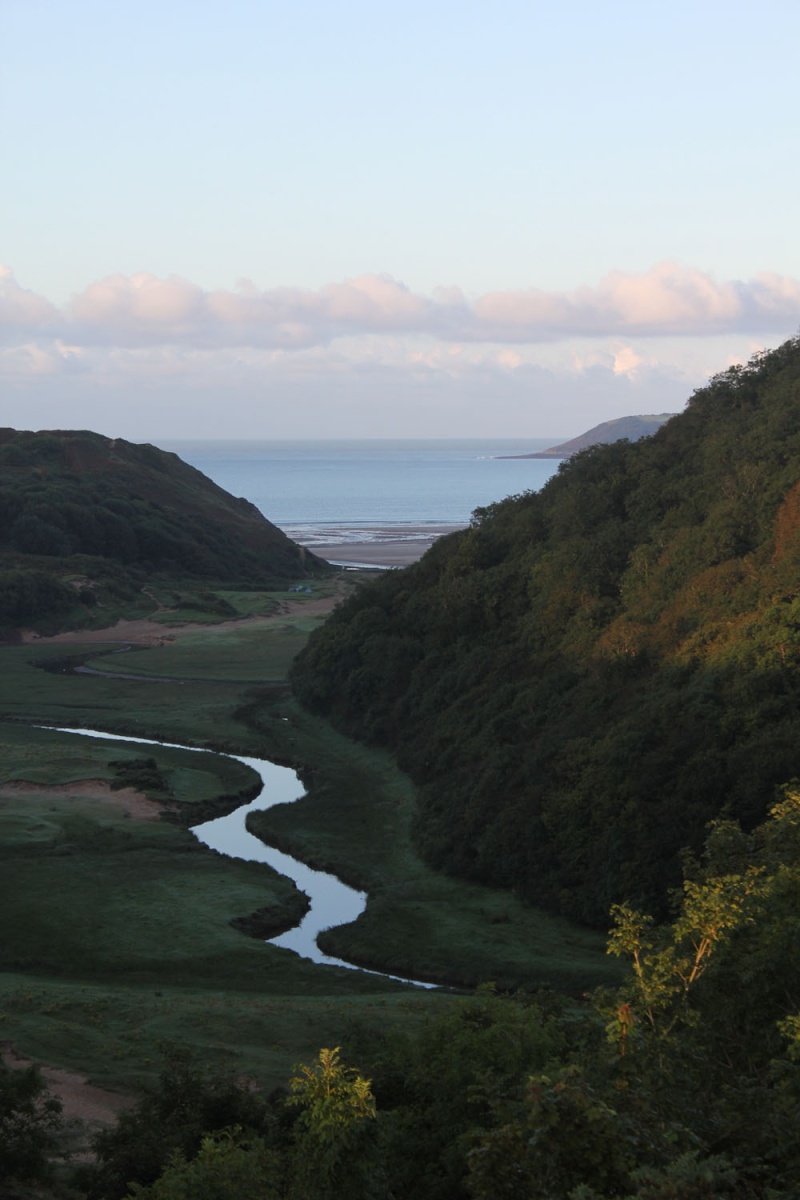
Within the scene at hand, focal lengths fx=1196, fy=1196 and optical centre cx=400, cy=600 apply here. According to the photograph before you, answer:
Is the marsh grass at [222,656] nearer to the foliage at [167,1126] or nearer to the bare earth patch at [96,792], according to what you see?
the bare earth patch at [96,792]

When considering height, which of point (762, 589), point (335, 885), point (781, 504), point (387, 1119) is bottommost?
point (335, 885)

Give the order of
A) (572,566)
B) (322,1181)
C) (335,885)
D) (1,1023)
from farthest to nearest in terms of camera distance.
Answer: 1. (572,566)
2. (335,885)
3. (1,1023)
4. (322,1181)

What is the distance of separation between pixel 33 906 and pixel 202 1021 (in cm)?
1135

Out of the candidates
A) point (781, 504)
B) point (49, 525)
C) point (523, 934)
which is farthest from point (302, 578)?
point (523, 934)

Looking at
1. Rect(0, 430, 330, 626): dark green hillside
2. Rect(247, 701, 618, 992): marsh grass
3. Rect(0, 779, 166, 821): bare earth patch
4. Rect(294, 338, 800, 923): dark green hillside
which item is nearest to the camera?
Rect(247, 701, 618, 992): marsh grass

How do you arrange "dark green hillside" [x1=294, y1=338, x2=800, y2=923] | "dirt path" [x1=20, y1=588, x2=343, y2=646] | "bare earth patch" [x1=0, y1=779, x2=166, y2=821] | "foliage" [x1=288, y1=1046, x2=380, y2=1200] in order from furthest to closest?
1. "dirt path" [x1=20, y1=588, x2=343, y2=646]
2. "bare earth patch" [x1=0, y1=779, x2=166, y2=821]
3. "dark green hillside" [x1=294, y1=338, x2=800, y2=923]
4. "foliage" [x1=288, y1=1046, x2=380, y2=1200]

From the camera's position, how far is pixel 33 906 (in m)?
37.3

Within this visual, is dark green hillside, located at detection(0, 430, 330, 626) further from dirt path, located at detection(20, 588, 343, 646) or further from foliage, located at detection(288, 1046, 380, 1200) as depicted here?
foliage, located at detection(288, 1046, 380, 1200)

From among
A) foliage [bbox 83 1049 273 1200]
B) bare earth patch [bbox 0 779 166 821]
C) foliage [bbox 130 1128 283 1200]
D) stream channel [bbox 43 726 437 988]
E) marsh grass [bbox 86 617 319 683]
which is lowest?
stream channel [bbox 43 726 437 988]

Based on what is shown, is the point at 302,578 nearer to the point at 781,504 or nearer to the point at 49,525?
the point at 49,525

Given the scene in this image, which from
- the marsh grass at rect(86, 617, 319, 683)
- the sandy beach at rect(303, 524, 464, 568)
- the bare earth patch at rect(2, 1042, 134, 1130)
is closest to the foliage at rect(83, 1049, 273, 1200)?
the bare earth patch at rect(2, 1042, 134, 1130)

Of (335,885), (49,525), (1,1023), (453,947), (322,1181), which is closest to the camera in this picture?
(322,1181)

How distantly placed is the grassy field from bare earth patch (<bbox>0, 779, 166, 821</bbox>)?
24cm

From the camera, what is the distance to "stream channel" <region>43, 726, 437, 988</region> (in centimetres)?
3638
